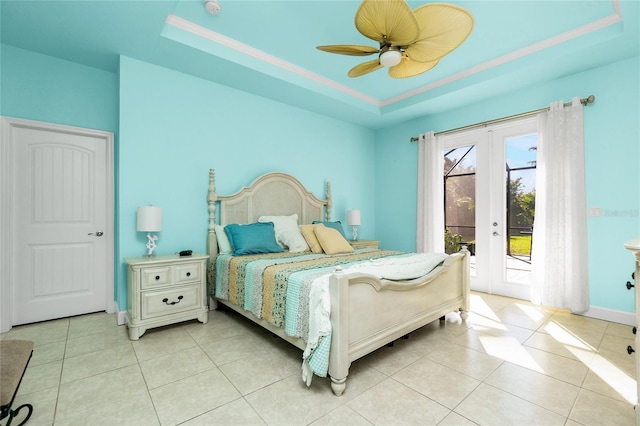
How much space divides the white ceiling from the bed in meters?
1.27

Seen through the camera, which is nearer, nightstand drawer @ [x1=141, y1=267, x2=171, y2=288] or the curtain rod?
nightstand drawer @ [x1=141, y1=267, x2=171, y2=288]

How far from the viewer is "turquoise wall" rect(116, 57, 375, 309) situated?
2949 mm

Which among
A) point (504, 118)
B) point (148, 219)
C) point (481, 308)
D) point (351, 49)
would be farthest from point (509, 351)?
point (148, 219)

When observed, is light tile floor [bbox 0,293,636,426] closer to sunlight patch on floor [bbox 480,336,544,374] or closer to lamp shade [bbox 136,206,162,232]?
sunlight patch on floor [bbox 480,336,544,374]

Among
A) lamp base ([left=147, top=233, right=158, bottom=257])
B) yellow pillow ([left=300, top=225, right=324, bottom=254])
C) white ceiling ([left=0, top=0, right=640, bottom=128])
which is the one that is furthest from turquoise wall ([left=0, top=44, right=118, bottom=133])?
yellow pillow ([left=300, top=225, right=324, bottom=254])

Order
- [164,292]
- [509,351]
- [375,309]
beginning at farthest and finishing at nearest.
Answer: [164,292] < [509,351] < [375,309]

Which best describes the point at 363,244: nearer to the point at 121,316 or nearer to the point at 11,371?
the point at 121,316

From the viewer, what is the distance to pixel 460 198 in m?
4.36

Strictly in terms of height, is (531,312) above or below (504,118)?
below

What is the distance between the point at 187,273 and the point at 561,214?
403cm

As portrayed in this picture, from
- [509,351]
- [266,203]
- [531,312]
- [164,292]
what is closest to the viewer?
[509,351]

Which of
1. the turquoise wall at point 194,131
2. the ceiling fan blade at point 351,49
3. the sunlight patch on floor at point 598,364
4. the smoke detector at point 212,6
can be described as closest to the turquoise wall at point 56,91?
the turquoise wall at point 194,131

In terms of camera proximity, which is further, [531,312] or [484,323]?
[531,312]

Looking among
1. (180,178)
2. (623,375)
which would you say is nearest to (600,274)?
(623,375)
